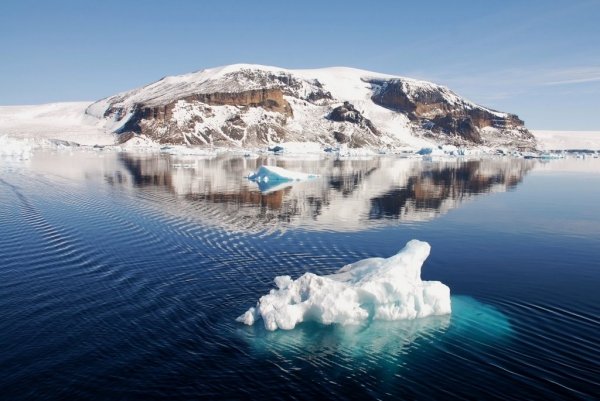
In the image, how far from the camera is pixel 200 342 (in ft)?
43.3

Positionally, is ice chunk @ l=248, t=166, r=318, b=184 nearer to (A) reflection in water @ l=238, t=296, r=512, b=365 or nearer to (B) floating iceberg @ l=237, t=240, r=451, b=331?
(B) floating iceberg @ l=237, t=240, r=451, b=331

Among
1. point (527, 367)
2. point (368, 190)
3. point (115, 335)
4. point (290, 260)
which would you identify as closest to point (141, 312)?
point (115, 335)

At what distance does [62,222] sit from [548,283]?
27.3m

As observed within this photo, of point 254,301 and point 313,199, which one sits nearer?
point 254,301

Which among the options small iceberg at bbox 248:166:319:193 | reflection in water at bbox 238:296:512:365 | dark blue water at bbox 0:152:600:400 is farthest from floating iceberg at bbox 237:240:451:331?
small iceberg at bbox 248:166:319:193

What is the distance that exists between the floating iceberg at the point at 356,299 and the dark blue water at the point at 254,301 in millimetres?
393

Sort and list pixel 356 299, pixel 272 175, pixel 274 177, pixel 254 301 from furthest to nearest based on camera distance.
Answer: pixel 274 177 < pixel 272 175 < pixel 254 301 < pixel 356 299

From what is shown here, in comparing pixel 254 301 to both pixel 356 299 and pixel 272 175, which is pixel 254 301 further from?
pixel 272 175

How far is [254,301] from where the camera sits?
54.0 ft

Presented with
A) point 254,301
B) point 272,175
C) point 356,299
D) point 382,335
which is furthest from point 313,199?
point 382,335

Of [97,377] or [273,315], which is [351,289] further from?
[97,377]

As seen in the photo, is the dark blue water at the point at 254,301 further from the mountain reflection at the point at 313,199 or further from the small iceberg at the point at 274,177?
the small iceberg at the point at 274,177

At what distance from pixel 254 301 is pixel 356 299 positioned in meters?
3.66

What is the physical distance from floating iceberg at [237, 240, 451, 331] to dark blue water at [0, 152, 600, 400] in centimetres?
39
